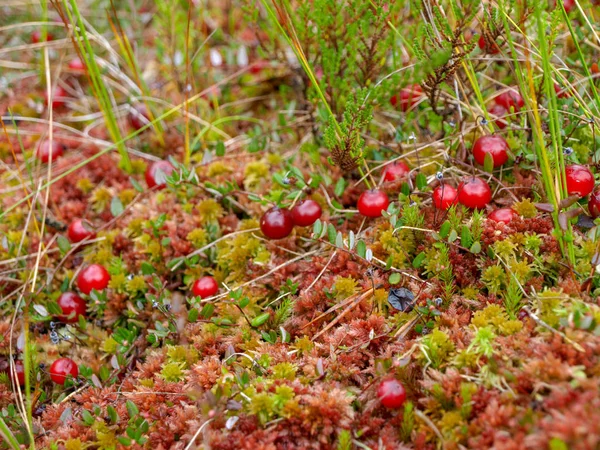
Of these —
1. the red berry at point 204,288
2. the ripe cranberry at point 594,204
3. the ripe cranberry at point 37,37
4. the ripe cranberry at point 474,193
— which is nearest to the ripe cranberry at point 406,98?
the ripe cranberry at point 474,193

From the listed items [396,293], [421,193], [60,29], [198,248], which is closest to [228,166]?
[198,248]

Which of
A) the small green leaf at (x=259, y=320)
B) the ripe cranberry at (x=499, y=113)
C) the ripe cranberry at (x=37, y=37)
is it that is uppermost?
the ripe cranberry at (x=37, y=37)

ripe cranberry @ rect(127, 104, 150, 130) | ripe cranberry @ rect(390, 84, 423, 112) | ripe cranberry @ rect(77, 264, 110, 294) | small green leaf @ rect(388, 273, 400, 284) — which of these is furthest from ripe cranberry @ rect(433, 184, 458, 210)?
ripe cranberry @ rect(127, 104, 150, 130)

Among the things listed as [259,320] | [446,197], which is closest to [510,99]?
[446,197]

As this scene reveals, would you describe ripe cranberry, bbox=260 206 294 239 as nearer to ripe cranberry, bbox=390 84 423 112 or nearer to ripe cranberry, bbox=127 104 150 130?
ripe cranberry, bbox=390 84 423 112

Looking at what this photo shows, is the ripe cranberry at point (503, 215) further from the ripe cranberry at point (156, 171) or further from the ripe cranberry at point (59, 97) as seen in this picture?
the ripe cranberry at point (59, 97)

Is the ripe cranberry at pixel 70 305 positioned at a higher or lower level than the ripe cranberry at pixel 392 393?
higher

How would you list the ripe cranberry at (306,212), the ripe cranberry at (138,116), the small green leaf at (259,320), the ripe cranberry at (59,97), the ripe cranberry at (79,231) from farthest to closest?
the ripe cranberry at (59,97)
the ripe cranberry at (138,116)
the ripe cranberry at (79,231)
the ripe cranberry at (306,212)
the small green leaf at (259,320)
